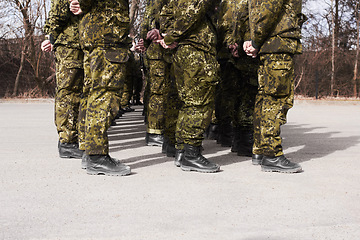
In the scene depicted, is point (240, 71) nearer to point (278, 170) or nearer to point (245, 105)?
Answer: point (245, 105)

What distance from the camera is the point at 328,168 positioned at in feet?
15.6

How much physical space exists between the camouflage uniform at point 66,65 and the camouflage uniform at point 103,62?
855 millimetres

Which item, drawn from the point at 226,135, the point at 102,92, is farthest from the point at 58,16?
the point at 226,135

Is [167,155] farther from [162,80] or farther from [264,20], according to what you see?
[264,20]

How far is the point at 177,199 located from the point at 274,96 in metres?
1.62

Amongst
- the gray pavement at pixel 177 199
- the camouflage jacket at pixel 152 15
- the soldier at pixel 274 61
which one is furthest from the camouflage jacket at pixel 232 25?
the gray pavement at pixel 177 199

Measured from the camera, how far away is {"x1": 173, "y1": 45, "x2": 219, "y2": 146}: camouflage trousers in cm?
432

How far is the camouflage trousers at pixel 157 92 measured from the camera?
6.34m

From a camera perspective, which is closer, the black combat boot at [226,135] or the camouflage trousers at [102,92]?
the camouflage trousers at [102,92]

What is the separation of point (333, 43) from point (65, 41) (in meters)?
20.1

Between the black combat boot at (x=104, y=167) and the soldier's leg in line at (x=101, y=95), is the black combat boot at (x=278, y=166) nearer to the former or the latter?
the black combat boot at (x=104, y=167)

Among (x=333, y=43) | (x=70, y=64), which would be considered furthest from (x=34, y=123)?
(x=333, y=43)

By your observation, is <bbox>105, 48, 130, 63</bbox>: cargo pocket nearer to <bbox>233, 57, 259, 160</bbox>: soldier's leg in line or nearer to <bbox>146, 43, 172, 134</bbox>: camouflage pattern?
<bbox>233, 57, 259, 160</bbox>: soldier's leg in line

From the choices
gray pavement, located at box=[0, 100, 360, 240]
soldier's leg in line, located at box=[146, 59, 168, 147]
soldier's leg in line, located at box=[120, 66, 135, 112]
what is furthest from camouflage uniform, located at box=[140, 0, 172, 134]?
soldier's leg in line, located at box=[120, 66, 135, 112]
